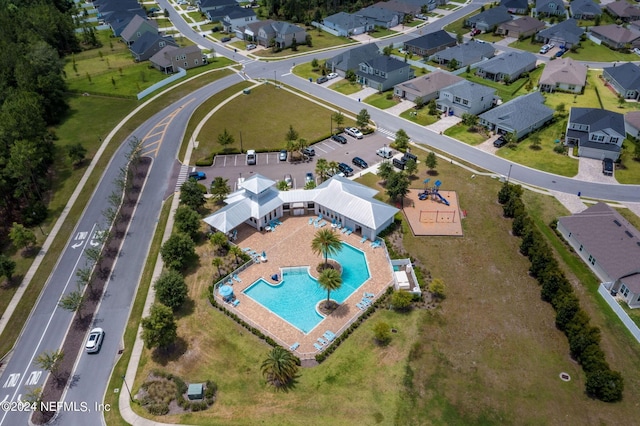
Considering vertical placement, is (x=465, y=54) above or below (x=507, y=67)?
above

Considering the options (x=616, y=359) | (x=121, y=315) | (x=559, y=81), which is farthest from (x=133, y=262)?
(x=559, y=81)

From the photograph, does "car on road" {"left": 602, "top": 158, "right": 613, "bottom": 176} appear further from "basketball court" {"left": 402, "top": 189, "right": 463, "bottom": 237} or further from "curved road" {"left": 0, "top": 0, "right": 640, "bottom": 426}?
"basketball court" {"left": 402, "top": 189, "right": 463, "bottom": 237}

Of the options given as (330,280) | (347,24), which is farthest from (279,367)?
(347,24)

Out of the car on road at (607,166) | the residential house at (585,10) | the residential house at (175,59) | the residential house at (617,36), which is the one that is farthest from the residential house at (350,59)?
the residential house at (585,10)

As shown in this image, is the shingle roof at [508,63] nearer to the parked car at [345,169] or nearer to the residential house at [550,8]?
the parked car at [345,169]

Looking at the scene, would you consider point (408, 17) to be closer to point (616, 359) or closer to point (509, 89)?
point (509, 89)

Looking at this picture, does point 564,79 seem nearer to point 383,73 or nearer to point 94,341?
point 383,73
